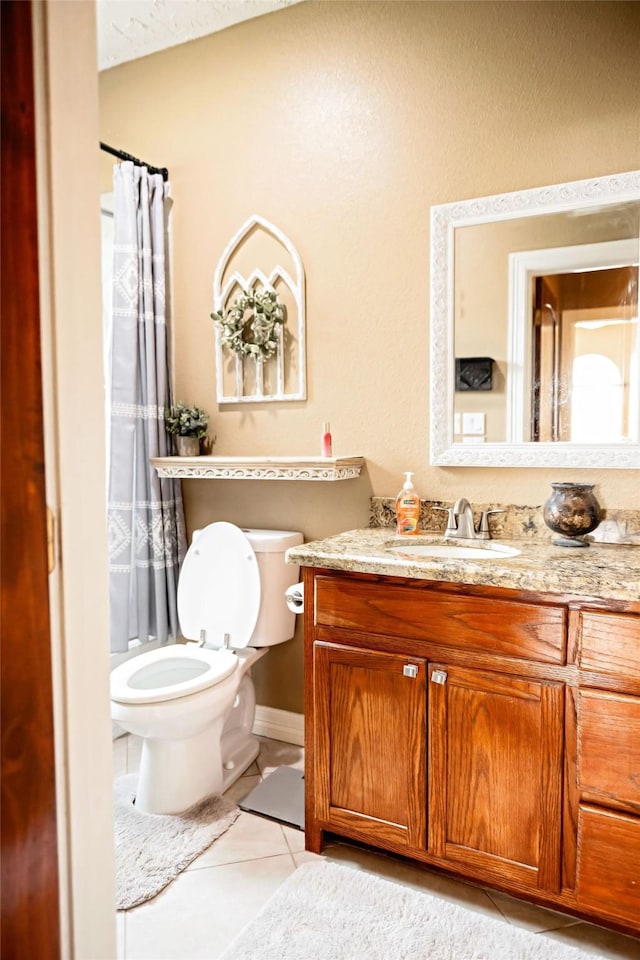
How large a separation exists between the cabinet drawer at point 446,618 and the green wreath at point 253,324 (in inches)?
42.5

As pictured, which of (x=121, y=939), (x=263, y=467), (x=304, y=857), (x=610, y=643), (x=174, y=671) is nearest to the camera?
(x=610, y=643)

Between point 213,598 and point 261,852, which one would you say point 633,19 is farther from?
point 261,852

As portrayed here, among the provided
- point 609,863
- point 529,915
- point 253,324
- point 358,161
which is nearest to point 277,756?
point 529,915

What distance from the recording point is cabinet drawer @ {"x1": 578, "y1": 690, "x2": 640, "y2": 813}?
4.69 feet

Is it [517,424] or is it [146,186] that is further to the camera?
[146,186]

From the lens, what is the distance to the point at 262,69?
246 centimetres

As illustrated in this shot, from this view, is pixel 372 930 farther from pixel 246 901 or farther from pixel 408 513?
pixel 408 513

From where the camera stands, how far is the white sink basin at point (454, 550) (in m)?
1.95

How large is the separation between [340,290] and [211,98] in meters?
1.00

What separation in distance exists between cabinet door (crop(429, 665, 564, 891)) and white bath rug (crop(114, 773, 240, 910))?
714mm

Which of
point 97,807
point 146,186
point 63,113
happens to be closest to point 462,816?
point 97,807

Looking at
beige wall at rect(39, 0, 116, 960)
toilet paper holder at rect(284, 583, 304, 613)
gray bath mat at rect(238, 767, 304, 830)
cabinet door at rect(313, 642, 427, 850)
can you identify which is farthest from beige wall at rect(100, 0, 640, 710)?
beige wall at rect(39, 0, 116, 960)

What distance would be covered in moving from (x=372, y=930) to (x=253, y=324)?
6.54 feet

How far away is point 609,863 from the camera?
1.47 metres
